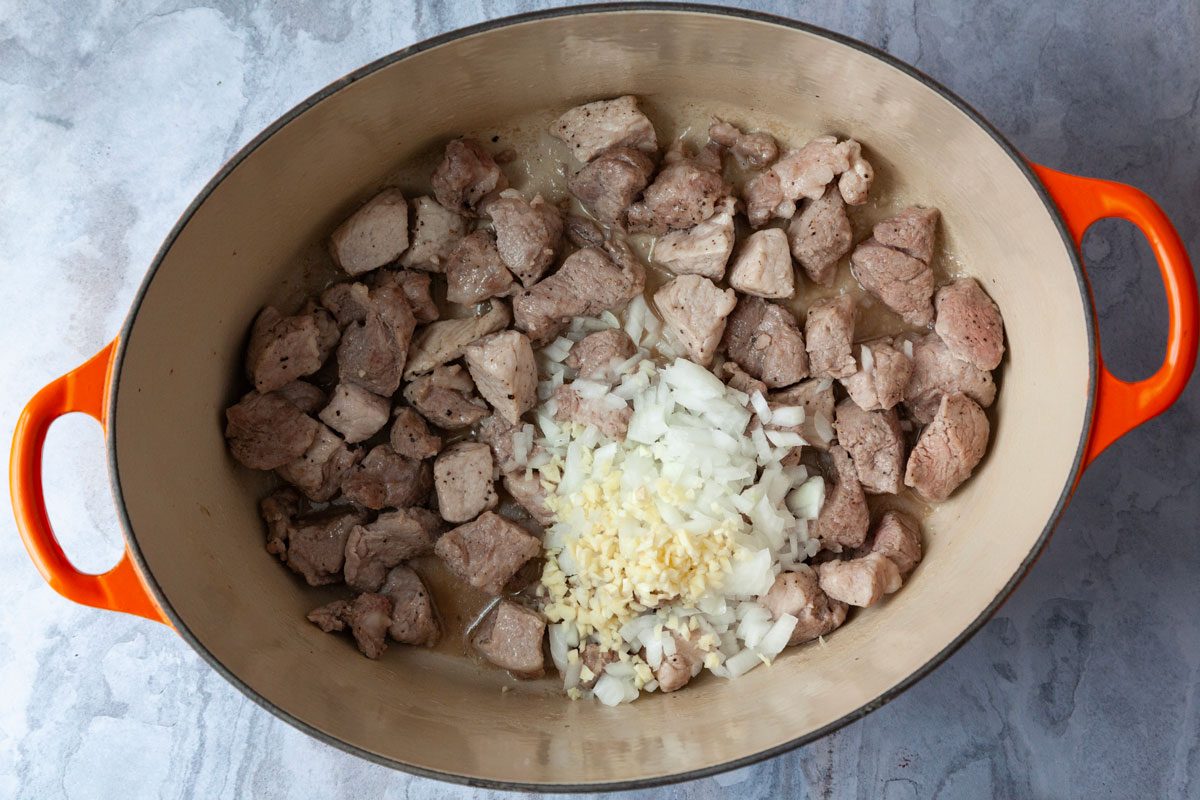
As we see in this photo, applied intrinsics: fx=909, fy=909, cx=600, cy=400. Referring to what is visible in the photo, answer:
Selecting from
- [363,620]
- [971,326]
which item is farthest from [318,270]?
[971,326]

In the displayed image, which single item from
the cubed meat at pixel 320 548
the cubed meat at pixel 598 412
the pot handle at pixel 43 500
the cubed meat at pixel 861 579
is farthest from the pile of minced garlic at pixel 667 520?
the pot handle at pixel 43 500

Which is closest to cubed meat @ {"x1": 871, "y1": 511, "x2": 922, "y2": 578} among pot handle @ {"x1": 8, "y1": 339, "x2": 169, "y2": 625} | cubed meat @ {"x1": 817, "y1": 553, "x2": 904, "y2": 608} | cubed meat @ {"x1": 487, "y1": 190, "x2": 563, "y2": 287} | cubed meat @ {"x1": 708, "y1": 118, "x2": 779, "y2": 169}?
cubed meat @ {"x1": 817, "y1": 553, "x2": 904, "y2": 608}

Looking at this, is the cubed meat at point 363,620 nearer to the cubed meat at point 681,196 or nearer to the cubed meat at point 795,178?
the cubed meat at point 681,196

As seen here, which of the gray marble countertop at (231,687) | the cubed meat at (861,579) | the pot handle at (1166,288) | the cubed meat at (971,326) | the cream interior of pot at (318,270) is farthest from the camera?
the gray marble countertop at (231,687)

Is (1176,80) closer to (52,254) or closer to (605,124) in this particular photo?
(605,124)

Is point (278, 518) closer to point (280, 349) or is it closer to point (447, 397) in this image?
point (280, 349)

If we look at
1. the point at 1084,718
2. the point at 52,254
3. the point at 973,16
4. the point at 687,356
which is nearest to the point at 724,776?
the point at 1084,718
